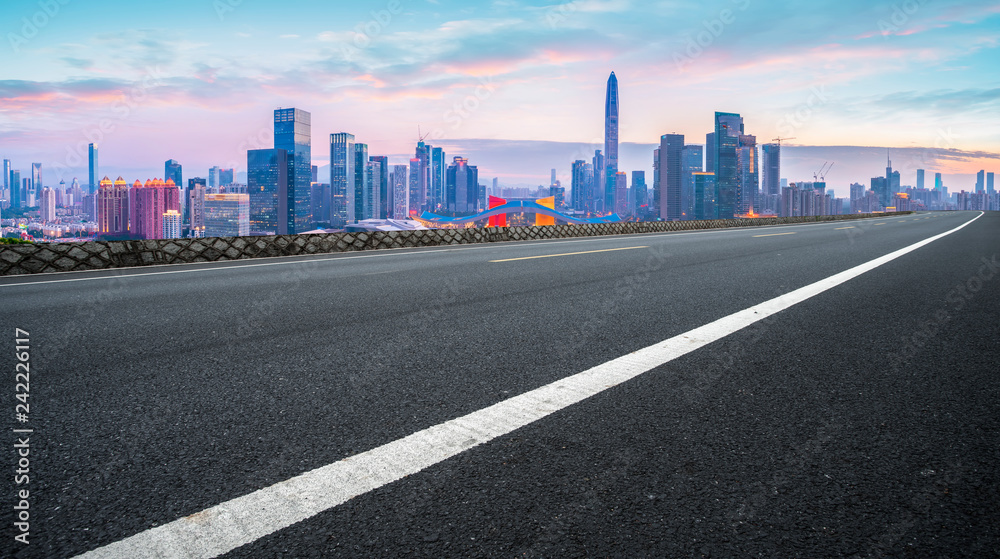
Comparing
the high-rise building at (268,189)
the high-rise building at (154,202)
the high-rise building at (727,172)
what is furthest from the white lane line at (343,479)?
the high-rise building at (727,172)

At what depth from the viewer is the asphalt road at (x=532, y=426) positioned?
1.90 metres

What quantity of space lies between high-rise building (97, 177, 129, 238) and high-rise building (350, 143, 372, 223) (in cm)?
10465

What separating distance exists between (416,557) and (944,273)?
11.3m

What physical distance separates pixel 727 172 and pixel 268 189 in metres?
111

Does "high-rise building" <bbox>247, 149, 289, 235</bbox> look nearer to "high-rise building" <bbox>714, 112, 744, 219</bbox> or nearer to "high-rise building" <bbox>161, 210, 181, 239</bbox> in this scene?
"high-rise building" <bbox>161, 210, 181, 239</bbox>

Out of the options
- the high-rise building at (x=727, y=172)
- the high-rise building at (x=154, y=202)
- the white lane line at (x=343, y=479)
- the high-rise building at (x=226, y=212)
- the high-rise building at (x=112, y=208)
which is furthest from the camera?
the high-rise building at (x=727, y=172)

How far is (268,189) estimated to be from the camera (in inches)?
4235

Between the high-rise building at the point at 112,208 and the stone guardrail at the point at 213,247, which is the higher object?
the high-rise building at the point at 112,208

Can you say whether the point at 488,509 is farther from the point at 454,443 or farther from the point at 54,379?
the point at 54,379

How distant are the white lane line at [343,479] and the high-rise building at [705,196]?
157245 millimetres

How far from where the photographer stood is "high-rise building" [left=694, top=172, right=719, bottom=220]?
155125mm

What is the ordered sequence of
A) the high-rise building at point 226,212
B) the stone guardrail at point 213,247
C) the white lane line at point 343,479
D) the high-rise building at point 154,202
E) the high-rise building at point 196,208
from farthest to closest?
A: the high-rise building at point 226,212
the high-rise building at point 196,208
the high-rise building at point 154,202
the stone guardrail at point 213,247
the white lane line at point 343,479

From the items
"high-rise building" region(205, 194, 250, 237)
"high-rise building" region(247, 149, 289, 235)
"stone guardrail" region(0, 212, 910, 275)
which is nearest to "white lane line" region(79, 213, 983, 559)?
"stone guardrail" region(0, 212, 910, 275)

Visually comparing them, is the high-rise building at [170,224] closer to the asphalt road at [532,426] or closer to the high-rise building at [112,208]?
the high-rise building at [112,208]
